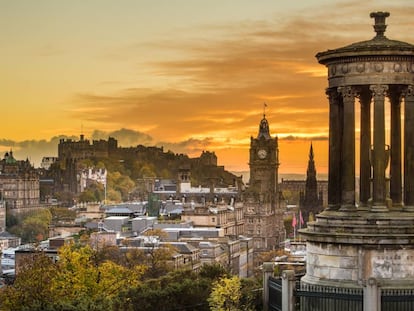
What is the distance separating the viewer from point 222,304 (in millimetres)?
56781

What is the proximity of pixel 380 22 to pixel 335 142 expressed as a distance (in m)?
4.69

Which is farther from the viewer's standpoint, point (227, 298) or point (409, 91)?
point (227, 298)

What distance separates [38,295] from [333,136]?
35.4 meters

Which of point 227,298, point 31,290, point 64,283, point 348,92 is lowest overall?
point 31,290

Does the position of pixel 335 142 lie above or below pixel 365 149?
above

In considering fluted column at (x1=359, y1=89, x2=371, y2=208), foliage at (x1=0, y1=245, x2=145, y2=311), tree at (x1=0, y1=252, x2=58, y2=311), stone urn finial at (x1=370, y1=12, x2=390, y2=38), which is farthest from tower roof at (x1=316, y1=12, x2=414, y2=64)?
tree at (x1=0, y1=252, x2=58, y2=311)

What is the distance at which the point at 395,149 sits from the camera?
147 feet

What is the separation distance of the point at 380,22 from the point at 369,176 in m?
5.58

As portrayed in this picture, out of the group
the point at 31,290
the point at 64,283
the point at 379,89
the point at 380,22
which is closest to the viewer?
the point at 379,89

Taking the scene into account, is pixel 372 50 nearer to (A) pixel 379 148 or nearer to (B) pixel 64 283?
(A) pixel 379 148

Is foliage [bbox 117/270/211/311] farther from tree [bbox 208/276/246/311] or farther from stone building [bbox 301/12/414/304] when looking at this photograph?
stone building [bbox 301/12/414/304]

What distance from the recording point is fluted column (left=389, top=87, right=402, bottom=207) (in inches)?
1758

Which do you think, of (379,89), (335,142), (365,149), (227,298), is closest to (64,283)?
(227,298)

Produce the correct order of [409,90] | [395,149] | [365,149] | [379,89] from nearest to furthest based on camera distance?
[379,89] < [409,90] < [365,149] < [395,149]
